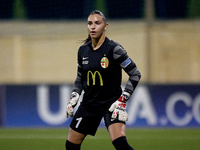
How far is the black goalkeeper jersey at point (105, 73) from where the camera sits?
4762mm

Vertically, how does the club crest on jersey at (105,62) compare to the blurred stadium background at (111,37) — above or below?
above

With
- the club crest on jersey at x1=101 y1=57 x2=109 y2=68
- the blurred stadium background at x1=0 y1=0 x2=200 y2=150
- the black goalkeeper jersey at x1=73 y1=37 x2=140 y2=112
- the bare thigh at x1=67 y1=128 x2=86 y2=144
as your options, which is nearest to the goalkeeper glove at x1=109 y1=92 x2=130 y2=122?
the black goalkeeper jersey at x1=73 y1=37 x2=140 y2=112

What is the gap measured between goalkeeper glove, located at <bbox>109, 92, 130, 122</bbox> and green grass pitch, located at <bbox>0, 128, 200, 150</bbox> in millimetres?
3431

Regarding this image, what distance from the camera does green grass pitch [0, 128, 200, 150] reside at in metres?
8.19

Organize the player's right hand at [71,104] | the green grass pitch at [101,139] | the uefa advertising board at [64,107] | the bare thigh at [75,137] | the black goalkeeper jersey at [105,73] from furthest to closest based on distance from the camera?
the uefa advertising board at [64,107] < the green grass pitch at [101,139] < the player's right hand at [71,104] < the bare thigh at [75,137] < the black goalkeeper jersey at [105,73]

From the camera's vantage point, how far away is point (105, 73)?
483cm

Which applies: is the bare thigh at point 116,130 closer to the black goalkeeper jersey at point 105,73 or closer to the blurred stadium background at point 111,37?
the black goalkeeper jersey at point 105,73

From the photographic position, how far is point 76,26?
25.0 metres

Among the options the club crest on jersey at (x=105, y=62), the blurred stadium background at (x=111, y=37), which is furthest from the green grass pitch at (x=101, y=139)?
the club crest on jersey at (x=105, y=62)

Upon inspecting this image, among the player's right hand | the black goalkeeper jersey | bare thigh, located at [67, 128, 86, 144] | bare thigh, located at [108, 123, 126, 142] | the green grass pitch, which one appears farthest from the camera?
the green grass pitch

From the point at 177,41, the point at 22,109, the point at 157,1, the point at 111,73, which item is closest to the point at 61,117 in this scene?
Result: the point at 22,109

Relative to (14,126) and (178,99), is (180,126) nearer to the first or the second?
(178,99)

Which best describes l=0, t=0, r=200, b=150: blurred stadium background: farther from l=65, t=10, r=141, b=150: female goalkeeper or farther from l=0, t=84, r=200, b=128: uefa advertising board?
l=65, t=10, r=141, b=150: female goalkeeper

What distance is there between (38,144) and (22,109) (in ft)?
11.1
